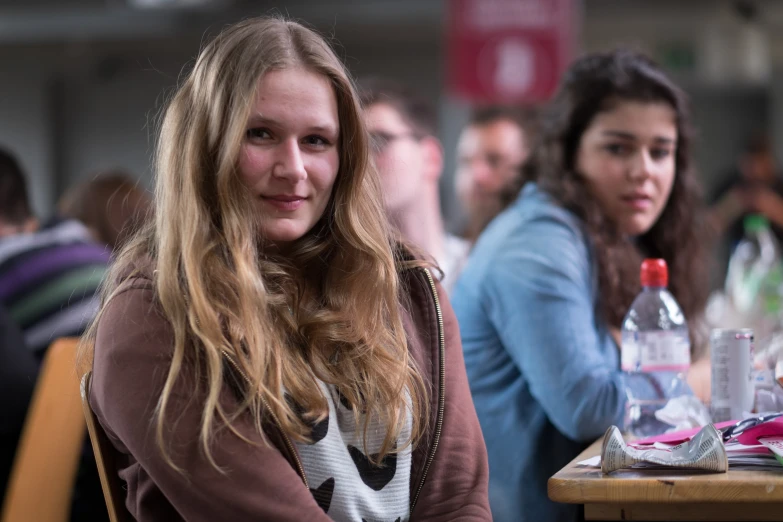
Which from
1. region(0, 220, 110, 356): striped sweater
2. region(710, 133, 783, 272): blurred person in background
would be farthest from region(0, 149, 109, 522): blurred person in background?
region(710, 133, 783, 272): blurred person in background

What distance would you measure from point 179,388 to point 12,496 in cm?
118

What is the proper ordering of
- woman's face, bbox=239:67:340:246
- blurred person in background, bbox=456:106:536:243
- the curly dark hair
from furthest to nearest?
blurred person in background, bbox=456:106:536:243 → the curly dark hair → woman's face, bbox=239:67:340:246

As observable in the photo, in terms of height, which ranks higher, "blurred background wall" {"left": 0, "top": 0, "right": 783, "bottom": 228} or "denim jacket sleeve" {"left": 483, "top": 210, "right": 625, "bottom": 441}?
"blurred background wall" {"left": 0, "top": 0, "right": 783, "bottom": 228}

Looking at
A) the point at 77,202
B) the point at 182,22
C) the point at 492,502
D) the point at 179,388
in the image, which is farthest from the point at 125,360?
the point at 182,22

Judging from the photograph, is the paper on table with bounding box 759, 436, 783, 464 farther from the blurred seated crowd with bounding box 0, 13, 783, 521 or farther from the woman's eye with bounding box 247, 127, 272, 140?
the woman's eye with bounding box 247, 127, 272, 140

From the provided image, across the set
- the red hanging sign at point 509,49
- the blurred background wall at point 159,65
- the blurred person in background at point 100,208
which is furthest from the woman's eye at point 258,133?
the blurred background wall at point 159,65

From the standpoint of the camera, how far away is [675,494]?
1369mm

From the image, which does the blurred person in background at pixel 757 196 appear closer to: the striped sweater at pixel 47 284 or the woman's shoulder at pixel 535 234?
the woman's shoulder at pixel 535 234

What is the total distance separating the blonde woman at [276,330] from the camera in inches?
53.5

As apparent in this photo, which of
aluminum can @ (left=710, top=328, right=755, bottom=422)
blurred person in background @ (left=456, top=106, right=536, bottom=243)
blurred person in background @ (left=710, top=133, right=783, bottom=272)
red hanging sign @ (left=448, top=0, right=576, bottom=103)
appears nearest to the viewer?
aluminum can @ (left=710, top=328, right=755, bottom=422)

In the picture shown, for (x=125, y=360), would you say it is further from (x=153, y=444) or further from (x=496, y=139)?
(x=496, y=139)

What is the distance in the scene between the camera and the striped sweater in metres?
2.96

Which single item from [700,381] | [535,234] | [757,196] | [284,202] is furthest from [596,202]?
[757,196]

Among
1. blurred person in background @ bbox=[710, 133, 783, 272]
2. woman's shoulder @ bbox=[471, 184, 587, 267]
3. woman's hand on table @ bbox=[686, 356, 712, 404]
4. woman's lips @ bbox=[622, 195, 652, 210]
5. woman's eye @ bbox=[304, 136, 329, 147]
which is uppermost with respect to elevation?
woman's eye @ bbox=[304, 136, 329, 147]
